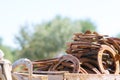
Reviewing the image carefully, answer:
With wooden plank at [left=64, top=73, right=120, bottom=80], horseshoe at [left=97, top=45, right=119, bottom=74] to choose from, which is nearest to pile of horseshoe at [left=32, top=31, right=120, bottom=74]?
horseshoe at [left=97, top=45, right=119, bottom=74]

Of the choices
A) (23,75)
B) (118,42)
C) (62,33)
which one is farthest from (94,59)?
(62,33)

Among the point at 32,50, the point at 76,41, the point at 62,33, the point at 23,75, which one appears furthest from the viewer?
the point at 62,33

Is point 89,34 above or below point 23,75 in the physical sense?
above

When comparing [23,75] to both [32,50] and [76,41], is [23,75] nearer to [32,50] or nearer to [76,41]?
[76,41]

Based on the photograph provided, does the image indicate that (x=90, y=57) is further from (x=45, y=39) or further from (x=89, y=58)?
(x=45, y=39)

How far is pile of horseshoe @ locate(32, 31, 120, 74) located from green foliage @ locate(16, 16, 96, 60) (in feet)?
126

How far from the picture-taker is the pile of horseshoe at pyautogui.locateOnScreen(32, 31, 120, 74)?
5.97 meters

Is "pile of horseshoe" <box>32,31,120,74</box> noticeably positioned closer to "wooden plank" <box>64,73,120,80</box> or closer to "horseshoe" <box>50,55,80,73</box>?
"horseshoe" <box>50,55,80,73</box>

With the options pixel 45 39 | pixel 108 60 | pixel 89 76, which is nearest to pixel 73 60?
pixel 89 76

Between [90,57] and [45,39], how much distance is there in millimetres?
44054

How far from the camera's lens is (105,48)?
242 inches

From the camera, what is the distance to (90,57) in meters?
6.25

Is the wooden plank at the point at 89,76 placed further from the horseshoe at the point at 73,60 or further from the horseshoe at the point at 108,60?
the horseshoe at the point at 108,60

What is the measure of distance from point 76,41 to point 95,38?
30 cm
